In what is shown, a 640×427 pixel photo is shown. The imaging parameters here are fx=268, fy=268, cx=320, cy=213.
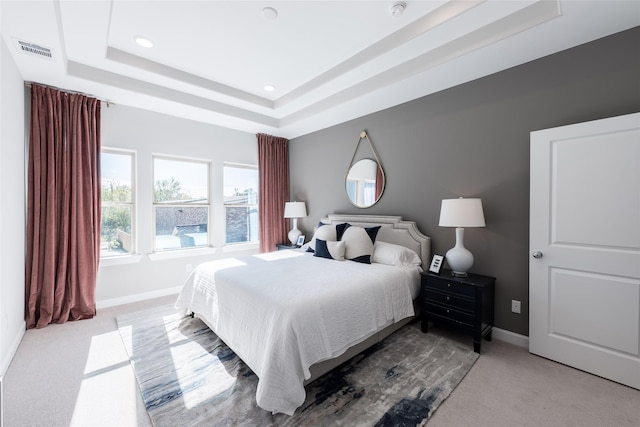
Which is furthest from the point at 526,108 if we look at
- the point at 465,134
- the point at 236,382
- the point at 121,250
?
the point at 121,250

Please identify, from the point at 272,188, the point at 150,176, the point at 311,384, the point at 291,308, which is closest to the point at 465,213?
the point at 291,308

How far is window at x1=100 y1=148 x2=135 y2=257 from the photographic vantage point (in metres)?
3.53

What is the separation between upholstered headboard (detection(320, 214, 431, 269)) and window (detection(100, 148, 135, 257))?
313 centimetres

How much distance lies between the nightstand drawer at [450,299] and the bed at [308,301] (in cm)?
16

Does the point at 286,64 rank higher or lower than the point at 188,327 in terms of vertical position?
higher

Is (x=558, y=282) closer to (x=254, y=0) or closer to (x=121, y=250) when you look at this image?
(x=254, y=0)

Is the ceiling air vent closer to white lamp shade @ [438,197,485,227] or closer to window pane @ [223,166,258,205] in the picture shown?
window pane @ [223,166,258,205]

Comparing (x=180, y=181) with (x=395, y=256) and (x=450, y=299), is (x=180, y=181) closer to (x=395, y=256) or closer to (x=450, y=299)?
(x=395, y=256)

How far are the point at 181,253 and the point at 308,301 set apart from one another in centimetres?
301

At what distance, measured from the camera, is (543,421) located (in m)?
1.65

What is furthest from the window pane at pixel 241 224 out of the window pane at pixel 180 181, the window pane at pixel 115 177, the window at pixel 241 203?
the window pane at pixel 115 177

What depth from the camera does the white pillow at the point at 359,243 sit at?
10.2 feet

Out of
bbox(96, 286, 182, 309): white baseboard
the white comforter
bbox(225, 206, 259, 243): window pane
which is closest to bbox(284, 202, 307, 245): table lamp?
bbox(225, 206, 259, 243): window pane

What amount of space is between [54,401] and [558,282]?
388 centimetres
